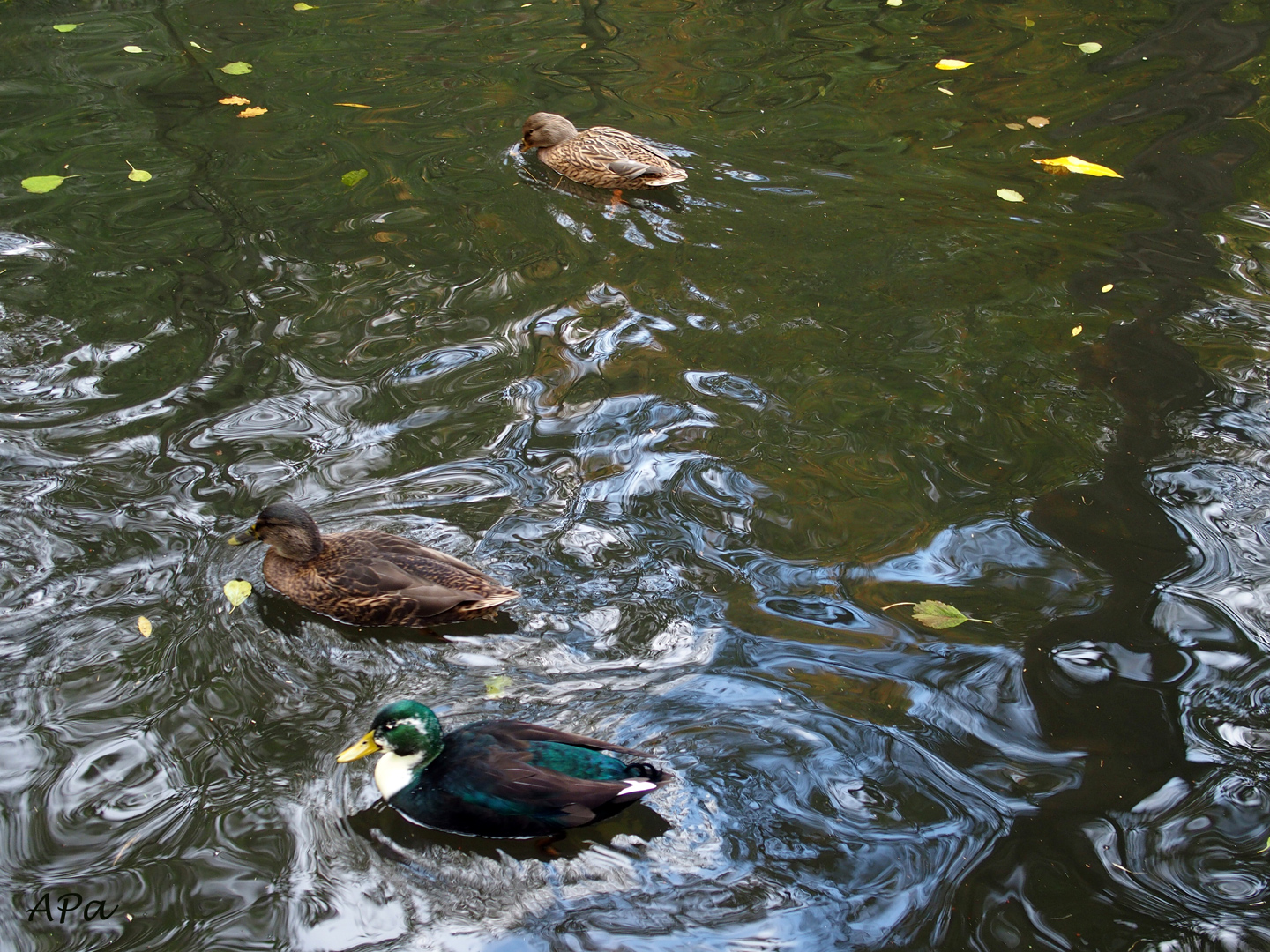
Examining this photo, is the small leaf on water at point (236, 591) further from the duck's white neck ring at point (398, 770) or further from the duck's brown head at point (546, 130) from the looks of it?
the duck's brown head at point (546, 130)

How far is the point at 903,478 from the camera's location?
4.74 m

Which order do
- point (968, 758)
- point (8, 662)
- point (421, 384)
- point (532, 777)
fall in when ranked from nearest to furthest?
point (532, 777) → point (968, 758) → point (8, 662) → point (421, 384)

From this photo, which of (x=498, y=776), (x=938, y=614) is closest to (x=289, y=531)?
(x=498, y=776)

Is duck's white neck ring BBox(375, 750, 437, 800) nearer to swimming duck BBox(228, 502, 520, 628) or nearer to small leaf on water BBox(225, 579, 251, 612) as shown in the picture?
swimming duck BBox(228, 502, 520, 628)

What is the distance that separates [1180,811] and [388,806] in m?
2.73

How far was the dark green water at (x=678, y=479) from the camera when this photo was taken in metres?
3.20

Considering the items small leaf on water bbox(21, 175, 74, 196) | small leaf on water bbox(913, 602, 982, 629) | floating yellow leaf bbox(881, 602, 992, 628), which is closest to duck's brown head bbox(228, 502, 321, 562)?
floating yellow leaf bbox(881, 602, 992, 628)

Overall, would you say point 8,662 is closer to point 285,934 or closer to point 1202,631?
point 285,934

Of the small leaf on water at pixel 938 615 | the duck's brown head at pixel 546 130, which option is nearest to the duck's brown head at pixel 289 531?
the small leaf on water at pixel 938 615

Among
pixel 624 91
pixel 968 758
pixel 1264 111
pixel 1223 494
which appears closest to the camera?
pixel 968 758

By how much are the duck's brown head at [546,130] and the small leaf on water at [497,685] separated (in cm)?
464

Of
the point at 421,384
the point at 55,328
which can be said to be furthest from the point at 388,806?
the point at 55,328

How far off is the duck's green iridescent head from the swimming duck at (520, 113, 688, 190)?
4448 mm

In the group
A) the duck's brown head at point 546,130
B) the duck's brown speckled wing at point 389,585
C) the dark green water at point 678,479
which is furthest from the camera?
the duck's brown head at point 546,130
